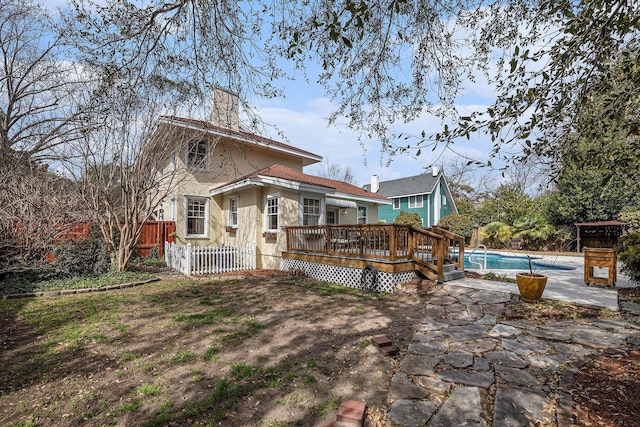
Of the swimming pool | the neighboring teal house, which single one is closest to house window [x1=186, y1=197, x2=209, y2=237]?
the swimming pool

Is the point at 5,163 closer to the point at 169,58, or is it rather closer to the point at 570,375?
the point at 169,58

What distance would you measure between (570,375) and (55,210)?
36.3 ft

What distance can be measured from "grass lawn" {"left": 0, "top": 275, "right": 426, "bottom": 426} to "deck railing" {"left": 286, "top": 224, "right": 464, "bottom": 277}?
1662 mm

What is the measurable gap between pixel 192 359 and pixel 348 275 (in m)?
5.43

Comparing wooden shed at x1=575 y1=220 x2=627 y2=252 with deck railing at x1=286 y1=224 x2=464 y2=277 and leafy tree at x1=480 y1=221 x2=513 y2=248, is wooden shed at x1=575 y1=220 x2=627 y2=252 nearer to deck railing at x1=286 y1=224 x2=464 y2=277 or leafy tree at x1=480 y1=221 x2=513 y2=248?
leafy tree at x1=480 y1=221 x2=513 y2=248

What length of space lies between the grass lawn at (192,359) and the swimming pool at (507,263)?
8601 millimetres

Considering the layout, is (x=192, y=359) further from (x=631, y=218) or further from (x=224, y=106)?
(x=631, y=218)

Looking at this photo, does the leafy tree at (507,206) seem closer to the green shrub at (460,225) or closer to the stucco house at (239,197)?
the green shrub at (460,225)

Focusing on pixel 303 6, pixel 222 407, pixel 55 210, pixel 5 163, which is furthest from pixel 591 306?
pixel 5 163

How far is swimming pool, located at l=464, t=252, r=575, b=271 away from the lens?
1225 cm

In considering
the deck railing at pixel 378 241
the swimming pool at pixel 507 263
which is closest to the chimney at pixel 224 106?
the deck railing at pixel 378 241

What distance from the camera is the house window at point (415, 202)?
90.3 ft

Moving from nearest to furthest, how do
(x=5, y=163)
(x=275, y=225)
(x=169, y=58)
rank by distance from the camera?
(x=169, y=58)
(x=5, y=163)
(x=275, y=225)

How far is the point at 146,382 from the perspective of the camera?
125 inches
